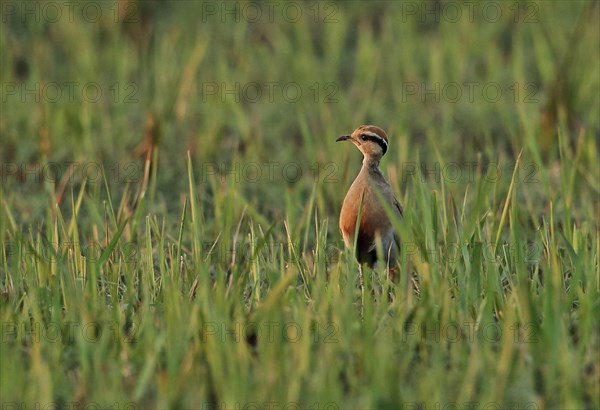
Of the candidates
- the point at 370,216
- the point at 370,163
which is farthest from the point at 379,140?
the point at 370,216

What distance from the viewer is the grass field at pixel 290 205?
9.44 feet

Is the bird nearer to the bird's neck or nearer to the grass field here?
the bird's neck

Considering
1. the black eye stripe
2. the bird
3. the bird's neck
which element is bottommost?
the bird

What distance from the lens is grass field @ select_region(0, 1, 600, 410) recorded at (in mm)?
2877

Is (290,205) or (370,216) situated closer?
(370,216)

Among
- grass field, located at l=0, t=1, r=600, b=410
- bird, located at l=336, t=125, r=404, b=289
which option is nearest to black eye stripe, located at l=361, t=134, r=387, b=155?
bird, located at l=336, t=125, r=404, b=289

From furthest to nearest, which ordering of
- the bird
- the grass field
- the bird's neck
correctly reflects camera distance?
1. the bird's neck
2. the bird
3. the grass field

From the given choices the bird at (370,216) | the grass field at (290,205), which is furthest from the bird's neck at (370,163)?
the grass field at (290,205)

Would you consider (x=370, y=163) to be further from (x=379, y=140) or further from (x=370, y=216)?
(x=370, y=216)

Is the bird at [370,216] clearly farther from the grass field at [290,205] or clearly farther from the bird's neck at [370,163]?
the grass field at [290,205]

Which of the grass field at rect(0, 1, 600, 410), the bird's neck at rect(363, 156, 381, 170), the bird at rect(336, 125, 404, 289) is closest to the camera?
the grass field at rect(0, 1, 600, 410)

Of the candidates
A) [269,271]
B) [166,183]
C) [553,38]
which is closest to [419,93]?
[553,38]

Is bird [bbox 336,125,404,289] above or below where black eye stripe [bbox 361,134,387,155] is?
below

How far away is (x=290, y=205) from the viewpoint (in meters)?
4.20
